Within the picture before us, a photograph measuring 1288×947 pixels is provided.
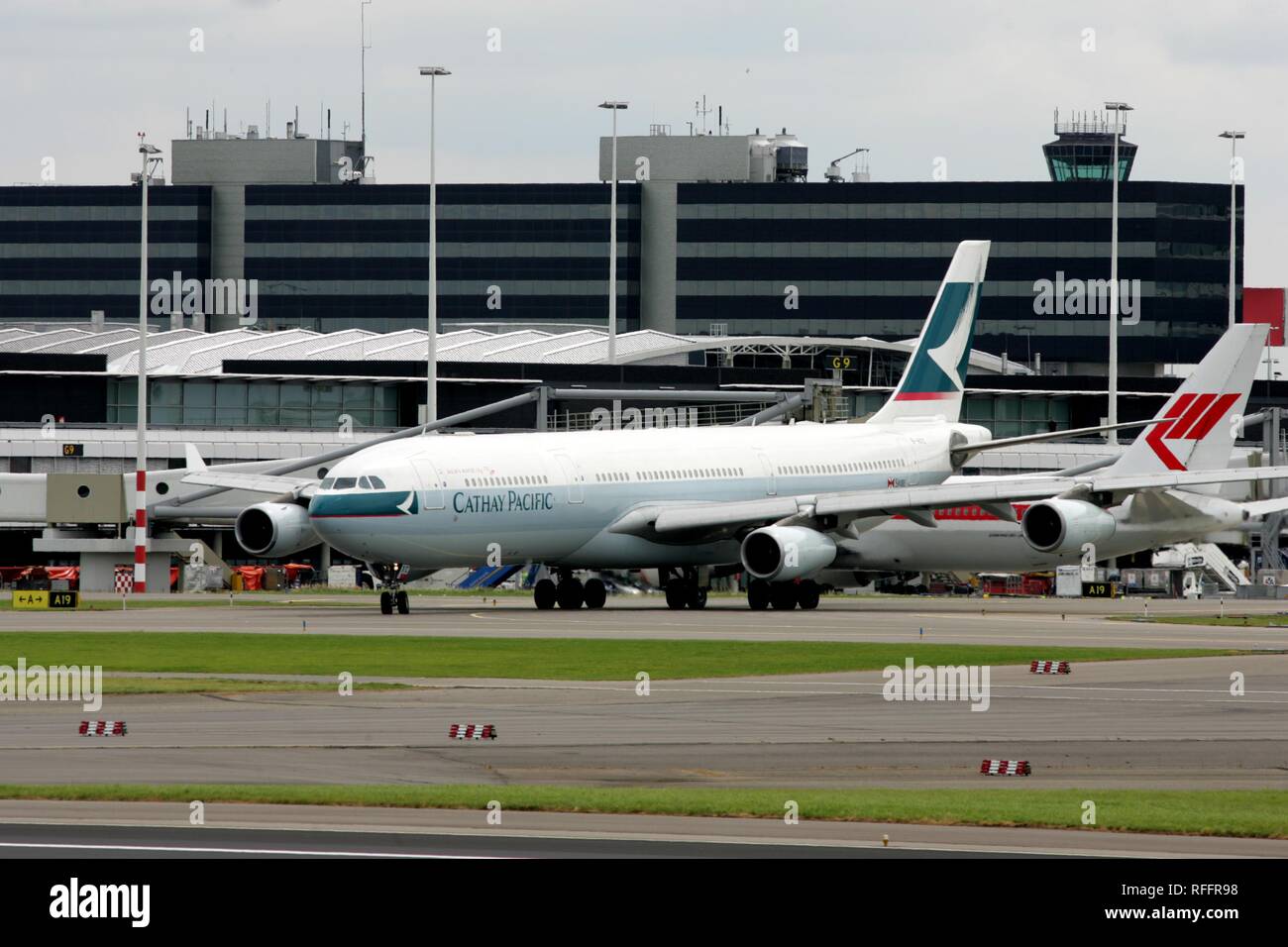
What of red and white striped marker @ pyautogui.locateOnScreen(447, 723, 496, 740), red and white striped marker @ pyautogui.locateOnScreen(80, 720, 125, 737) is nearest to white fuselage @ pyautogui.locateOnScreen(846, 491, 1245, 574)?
red and white striped marker @ pyautogui.locateOnScreen(447, 723, 496, 740)

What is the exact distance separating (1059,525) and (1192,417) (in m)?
9.12

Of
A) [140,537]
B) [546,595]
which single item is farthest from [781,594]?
[140,537]

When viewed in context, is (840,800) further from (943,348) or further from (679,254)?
(679,254)

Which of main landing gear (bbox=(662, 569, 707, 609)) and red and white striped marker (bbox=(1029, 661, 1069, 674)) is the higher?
red and white striped marker (bbox=(1029, 661, 1069, 674))

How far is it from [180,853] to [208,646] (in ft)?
91.3

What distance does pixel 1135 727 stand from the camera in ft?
96.8

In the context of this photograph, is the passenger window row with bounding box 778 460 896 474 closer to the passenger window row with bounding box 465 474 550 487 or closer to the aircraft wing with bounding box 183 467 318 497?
the passenger window row with bounding box 465 474 550 487

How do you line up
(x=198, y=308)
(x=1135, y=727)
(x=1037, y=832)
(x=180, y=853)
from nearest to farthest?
(x=180, y=853), (x=1037, y=832), (x=1135, y=727), (x=198, y=308)

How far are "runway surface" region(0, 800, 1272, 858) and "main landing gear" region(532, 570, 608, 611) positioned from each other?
1681 inches

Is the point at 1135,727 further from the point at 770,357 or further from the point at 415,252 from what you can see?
the point at 415,252

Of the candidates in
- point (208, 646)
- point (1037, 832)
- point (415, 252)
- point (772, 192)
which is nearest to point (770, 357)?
point (772, 192)

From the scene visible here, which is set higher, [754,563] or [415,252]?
[415,252]

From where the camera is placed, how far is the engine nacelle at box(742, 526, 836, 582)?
59562 mm

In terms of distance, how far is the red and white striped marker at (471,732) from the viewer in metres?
27.4
